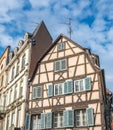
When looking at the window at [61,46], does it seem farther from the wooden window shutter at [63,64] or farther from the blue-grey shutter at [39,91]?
the blue-grey shutter at [39,91]

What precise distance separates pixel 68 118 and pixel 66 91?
222 centimetres

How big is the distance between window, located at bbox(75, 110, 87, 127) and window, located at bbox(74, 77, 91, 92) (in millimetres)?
1668

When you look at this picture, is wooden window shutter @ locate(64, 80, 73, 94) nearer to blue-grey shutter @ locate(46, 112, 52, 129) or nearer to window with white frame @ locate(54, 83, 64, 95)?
window with white frame @ locate(54, 83, 64, 95)

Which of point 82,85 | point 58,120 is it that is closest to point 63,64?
point 82,85

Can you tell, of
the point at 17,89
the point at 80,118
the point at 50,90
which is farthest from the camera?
the point at 17,89

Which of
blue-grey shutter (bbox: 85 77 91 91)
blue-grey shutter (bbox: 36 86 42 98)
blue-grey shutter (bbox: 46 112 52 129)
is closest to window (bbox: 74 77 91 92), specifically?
blue-grey shutter (bbox: 85 77 91 91)

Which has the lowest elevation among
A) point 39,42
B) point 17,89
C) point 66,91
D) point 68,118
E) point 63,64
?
point 68,118

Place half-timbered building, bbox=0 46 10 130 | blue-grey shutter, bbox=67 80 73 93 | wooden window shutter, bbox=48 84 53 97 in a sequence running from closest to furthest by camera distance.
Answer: blue-grey shutter, bbox=67 80 73 93 → wooden window shutter, bbox=48 84 53 97 → half-timbered building, bbox=0 46 10 130

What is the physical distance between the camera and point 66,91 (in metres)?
21.2

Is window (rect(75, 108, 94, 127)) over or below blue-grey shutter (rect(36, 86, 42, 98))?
below

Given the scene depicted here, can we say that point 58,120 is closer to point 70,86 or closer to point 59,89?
point 59,89

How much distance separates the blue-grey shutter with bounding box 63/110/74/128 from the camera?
1981 cm

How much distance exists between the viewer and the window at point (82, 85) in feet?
66.2

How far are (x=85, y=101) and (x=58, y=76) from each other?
363 cm
